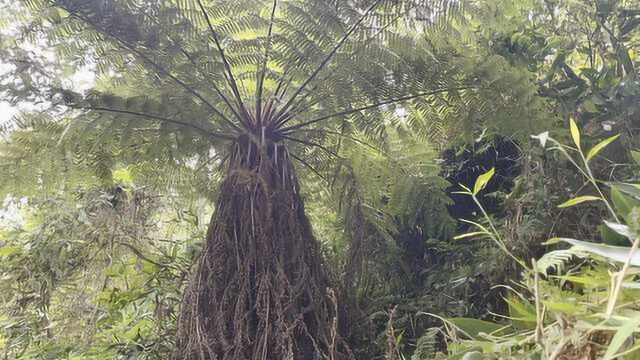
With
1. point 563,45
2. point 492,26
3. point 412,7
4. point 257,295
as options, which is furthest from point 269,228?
point 563,45

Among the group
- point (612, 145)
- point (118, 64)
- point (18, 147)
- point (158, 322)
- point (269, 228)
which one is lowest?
point (158, 322)

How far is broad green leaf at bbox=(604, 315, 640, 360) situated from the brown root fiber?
23.9 inches

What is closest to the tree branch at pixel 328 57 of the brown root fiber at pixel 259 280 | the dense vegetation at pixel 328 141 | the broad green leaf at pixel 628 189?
the dense vegetation at pixel 328 141

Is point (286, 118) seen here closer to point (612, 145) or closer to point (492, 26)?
point (492, 26)

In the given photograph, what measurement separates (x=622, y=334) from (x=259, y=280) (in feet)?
2.43

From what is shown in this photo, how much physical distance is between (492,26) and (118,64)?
2.76 feet

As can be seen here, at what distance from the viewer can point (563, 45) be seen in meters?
1.39

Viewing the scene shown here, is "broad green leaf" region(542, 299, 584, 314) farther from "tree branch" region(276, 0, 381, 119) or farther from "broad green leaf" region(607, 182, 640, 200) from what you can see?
"tree branch" region(276, 0, 381, 119)

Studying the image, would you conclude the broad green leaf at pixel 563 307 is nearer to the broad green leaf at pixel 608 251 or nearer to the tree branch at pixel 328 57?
the broad green leaf at pixel 608 251

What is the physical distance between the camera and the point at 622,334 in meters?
0.41

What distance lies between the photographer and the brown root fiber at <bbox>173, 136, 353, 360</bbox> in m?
1.02

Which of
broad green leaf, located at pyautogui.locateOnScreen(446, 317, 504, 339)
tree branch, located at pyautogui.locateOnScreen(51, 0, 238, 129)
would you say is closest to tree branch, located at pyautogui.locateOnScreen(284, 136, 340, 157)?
tree branch, located at pyautogui.locateOnScreen(51, 0, 238, 129)

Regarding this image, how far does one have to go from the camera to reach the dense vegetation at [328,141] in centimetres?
109

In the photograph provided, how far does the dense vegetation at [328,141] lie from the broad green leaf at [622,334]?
0.53m
